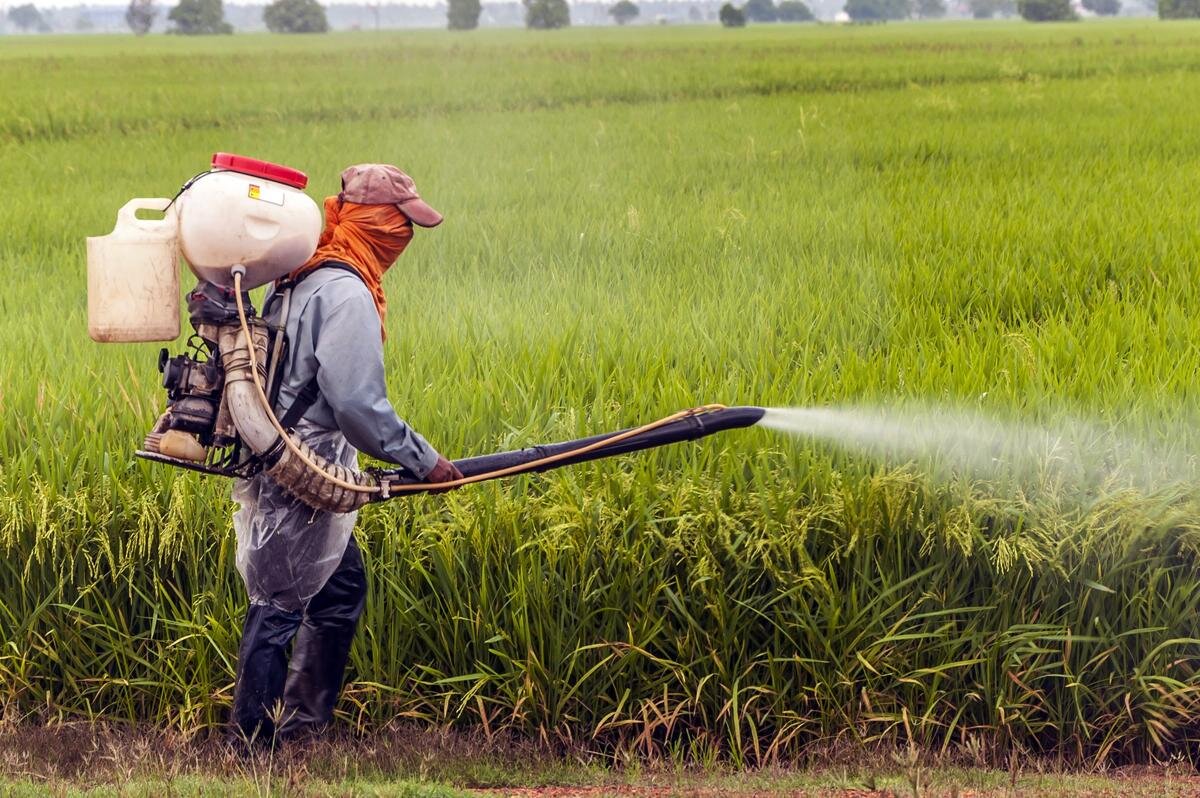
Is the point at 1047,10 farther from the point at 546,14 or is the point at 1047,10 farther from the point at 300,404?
the point at 300,404

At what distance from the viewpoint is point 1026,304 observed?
17.7ft

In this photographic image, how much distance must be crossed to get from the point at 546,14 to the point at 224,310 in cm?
8256

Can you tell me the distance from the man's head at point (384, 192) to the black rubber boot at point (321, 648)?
810mm

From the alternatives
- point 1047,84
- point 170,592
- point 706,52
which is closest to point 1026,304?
point 170,592

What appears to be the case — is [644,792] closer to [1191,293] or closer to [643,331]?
[643,331]

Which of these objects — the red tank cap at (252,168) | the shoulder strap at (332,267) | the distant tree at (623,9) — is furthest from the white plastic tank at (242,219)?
the distant tree at (623,9)

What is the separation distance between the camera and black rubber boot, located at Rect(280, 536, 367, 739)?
2.88m

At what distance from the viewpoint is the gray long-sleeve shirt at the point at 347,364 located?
245 cm

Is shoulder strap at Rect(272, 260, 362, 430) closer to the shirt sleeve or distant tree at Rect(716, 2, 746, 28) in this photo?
the shirt sleeve

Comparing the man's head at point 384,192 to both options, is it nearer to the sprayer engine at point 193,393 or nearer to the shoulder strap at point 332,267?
the shoulder strap at point 332,267

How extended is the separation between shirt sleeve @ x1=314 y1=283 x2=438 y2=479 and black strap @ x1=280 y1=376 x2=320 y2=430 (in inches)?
3.3

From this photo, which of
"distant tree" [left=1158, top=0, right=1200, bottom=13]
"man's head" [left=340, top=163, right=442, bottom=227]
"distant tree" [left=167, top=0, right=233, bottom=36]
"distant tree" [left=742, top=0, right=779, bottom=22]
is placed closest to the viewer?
"man's head" [left=340, top=163, right=442, bottom=227]

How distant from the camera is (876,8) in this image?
127 m

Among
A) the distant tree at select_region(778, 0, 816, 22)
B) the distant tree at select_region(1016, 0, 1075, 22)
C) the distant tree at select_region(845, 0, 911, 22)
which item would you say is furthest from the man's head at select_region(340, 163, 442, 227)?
the distant tree at select_region(845, 0, 911, 22)
